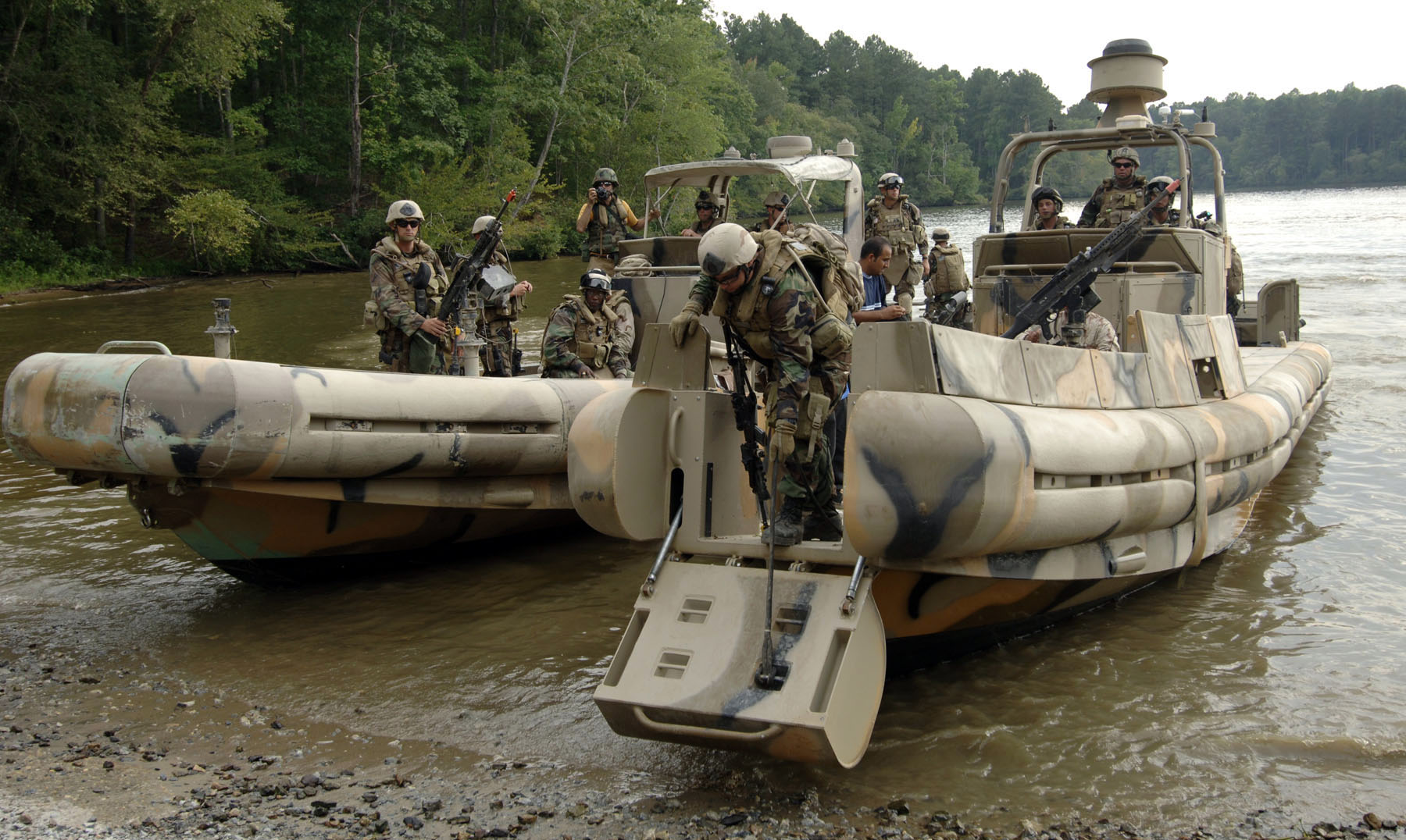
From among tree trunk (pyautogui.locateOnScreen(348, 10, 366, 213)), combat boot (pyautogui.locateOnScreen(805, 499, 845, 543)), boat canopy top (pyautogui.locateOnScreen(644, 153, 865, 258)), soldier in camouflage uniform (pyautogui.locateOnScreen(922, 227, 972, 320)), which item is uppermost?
tree trunk (pyautogui.locateOnScreen(348, 10, 366, 213))

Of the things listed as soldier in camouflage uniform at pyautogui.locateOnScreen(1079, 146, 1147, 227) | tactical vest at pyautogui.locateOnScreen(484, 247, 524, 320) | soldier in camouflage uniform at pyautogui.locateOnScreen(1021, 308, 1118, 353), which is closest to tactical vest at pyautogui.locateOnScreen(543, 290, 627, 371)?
tactical vest at pyautogui.locateOnScreen(484, 247, 524, 320)

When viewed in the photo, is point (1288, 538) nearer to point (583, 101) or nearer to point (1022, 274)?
point (1022, 274)

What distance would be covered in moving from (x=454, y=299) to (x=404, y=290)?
312mm

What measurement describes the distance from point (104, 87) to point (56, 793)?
24292 millimetres

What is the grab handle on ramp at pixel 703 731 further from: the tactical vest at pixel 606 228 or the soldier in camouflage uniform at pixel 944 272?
the soldier in camouflage uniform at pixel 944 272

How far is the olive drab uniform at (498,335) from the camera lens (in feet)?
29.2

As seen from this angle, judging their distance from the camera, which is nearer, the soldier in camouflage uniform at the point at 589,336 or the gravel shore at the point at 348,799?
the gravel shore at the point at 348,799

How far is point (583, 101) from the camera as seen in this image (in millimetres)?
33281

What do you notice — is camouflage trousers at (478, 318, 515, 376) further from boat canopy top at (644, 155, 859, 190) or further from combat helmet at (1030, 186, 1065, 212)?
combat helmet at (1030, 186, 1065, 212)

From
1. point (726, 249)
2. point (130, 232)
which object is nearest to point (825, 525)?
point (726, 249)

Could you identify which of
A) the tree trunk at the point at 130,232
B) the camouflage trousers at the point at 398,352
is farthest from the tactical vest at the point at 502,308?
the tree trunk at the point at 130,232

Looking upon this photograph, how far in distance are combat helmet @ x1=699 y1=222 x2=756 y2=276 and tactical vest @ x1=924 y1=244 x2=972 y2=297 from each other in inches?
315

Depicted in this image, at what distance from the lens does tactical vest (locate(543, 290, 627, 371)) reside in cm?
784

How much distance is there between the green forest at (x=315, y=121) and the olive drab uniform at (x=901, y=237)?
1259 cm
